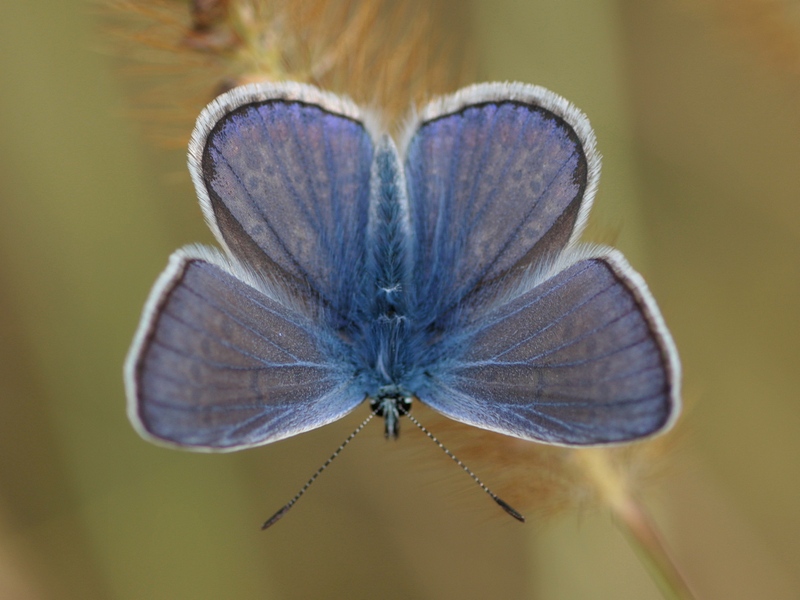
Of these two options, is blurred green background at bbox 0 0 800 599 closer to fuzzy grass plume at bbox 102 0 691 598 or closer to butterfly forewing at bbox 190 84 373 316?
fuzzy grass plume at bbox 102 0 691 598

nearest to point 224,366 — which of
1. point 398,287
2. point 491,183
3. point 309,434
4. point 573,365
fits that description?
point 398,287

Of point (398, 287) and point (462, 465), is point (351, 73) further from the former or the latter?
point (462, 465)

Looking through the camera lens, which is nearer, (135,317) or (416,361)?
(416,361)

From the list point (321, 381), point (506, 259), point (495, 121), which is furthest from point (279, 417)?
point (495, 121)

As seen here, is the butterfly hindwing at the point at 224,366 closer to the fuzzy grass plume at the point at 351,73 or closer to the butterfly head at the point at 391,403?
the butterfly head at the point at 391,403

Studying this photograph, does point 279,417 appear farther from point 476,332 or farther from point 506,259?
point 506,259

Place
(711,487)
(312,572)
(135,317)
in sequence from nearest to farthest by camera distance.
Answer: (711,487), (135,317), (312,572)
